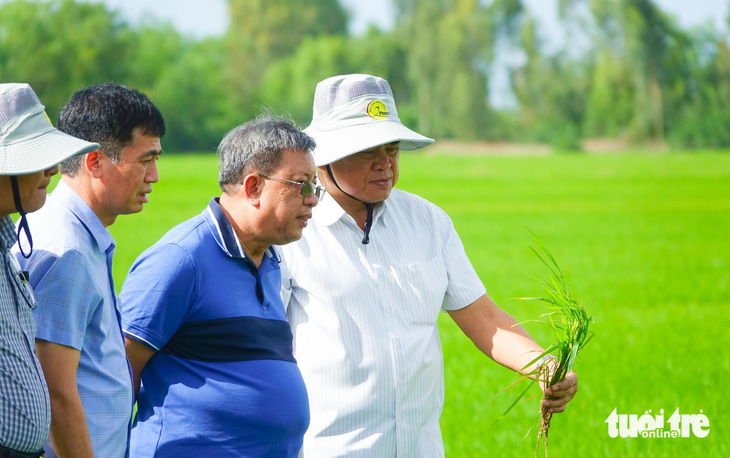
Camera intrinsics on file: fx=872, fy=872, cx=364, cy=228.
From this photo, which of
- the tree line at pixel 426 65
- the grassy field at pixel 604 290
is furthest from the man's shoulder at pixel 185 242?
the tree line at pixel 426 65

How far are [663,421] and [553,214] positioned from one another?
22119 mm

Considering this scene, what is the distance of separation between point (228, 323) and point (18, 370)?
0.69m

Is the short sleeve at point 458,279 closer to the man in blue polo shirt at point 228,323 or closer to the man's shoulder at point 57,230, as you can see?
the man in blue polo shirt at point 228,323

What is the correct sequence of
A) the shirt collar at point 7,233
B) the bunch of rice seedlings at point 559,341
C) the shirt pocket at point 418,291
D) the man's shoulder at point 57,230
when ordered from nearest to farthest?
the shirt collar at point 7,233
the man's shoulder at point 57,230
the shirt pocket at point 418,291
the bunch of rice seedlings at point 559,341

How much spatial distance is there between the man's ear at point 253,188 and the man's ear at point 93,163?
483 mm

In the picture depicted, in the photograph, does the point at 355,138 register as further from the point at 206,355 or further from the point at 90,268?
the point at 90,268

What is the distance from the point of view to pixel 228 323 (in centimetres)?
279

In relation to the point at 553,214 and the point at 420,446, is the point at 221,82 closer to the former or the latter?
the point at 553,214

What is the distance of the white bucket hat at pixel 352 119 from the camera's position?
127 inches

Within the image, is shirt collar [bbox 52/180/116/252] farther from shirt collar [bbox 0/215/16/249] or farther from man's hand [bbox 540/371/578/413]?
man's hand [bbox 540/371/578/413]

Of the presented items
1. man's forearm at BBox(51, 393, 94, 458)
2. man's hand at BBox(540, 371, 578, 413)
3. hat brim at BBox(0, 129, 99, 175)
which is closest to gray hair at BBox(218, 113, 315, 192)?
hat brim at BBox(0, 129, 99, 175)

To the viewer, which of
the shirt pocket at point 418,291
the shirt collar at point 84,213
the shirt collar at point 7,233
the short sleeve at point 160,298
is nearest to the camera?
the shirt collar at point 7,233

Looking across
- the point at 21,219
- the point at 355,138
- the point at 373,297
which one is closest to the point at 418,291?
the point at 373,297

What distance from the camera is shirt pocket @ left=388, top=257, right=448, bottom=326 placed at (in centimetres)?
315
